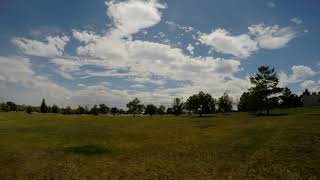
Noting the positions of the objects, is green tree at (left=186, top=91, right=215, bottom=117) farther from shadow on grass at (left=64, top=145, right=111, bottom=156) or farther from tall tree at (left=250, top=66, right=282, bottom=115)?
shadow on grass at (left=64, top=145, right=111, bottom=156)

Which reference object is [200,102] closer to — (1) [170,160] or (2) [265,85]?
(2) [265,85]

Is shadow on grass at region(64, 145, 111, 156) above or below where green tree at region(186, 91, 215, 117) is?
below

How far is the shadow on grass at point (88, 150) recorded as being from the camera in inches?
1230

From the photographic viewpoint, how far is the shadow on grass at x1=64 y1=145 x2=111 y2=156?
31.2 metres

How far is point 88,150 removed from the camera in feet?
108

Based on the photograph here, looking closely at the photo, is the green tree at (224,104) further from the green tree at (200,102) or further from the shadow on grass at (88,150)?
the shadow on grass at (88,150)

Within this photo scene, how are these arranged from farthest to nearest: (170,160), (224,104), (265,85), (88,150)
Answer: (224,104) → (265,85) → (88,150) → (170,160)

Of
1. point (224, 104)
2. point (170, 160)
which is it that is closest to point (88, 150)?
point (170, 160)

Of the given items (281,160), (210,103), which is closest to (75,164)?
(281,160)

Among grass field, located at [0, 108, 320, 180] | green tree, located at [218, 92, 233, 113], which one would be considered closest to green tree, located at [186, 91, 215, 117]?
green tree, located at [218, 92, 233, 113]

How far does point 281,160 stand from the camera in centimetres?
2375

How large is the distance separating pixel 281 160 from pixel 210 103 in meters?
134

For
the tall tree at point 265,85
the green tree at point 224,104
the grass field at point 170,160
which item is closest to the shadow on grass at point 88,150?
the grass field at point 170,160

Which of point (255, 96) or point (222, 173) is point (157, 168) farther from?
point (255, 96)
